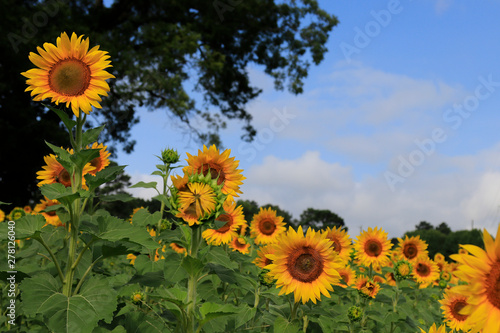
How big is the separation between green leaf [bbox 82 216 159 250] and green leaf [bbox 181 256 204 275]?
210mm

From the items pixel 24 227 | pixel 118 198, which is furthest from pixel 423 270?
pixel 24 227

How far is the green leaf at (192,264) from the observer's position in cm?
194

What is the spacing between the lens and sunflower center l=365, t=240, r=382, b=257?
4.79 metres

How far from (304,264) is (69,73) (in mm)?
1806

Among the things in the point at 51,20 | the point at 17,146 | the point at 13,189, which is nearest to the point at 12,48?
the point at 51,20

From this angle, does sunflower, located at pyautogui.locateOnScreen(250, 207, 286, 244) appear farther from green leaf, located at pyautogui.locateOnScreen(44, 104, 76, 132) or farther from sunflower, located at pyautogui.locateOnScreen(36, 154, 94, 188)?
green leaf, located at pyautogui.locateOnScreen(44, 104, 76, 132)

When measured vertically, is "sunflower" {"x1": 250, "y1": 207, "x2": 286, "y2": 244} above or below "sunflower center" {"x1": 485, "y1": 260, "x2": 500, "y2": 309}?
above

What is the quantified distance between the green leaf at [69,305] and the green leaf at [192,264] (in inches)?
18.4

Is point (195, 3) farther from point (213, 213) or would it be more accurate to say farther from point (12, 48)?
point (213, 213)

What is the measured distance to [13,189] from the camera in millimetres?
17953

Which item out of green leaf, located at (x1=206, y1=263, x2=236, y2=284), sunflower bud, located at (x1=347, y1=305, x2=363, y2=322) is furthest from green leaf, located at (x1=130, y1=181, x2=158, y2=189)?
sunflower bud, located at (x1=347, y1=305, x2=363, y2=322)

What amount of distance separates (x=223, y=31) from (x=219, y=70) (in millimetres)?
2733

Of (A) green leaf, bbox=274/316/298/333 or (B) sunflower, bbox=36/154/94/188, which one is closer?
(A) green leaf, bbox=274/316/298/333

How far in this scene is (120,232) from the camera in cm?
227
